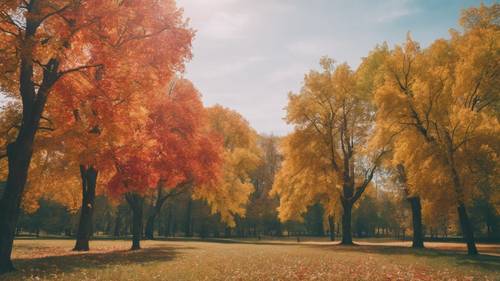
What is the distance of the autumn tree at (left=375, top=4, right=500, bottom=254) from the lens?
20609 mm

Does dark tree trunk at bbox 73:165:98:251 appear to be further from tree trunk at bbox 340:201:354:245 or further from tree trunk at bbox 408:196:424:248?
tree trunk at bbox 408:196:424:248

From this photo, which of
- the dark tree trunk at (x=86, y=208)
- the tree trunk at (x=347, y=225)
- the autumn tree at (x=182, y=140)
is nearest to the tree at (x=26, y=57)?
the autumn tree at (x=182, y=140)

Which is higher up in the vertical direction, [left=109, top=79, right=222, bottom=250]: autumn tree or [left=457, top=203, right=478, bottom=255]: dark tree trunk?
[left=109, top=79, right=222, bottom=250]: autumn tree

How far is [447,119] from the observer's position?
22172 mm

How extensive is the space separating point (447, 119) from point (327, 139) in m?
12.4

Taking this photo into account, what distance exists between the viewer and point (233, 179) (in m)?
44.7

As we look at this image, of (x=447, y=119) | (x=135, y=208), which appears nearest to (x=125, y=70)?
(x=135, y=208)

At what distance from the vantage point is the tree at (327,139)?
109ft

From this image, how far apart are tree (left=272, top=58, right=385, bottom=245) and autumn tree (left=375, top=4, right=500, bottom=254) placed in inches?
277

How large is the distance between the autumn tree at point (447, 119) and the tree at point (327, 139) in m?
7.05

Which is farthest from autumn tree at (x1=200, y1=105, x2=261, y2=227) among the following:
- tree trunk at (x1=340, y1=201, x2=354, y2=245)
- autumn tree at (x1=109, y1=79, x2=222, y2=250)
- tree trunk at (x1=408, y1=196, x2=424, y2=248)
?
A: tree trunk at (x1=408, y1=196, x2=424, y2=248)

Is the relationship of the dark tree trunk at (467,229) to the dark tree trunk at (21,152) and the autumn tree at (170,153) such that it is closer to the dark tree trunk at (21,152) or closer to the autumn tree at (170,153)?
the autumn tree at (170,153)

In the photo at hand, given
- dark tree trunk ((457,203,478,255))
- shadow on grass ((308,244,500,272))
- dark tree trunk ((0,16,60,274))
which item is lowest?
shadow on grass ((308,244,500,272))

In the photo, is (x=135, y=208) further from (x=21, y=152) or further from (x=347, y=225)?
(x=347, y=225)
